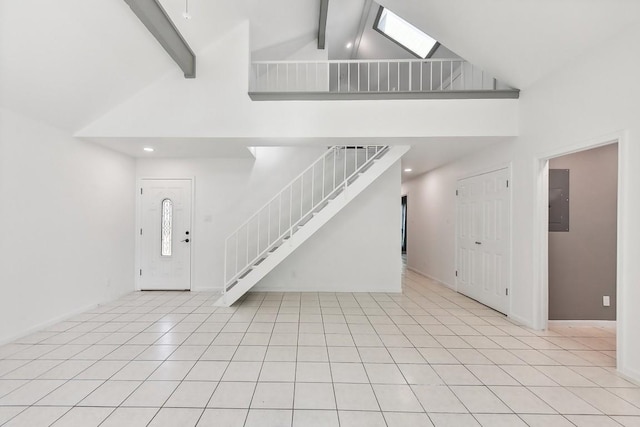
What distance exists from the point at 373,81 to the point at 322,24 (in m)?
3.41

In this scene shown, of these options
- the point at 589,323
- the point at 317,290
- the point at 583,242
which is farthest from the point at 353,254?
the point at 589,323

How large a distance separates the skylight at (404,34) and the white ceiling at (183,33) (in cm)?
209

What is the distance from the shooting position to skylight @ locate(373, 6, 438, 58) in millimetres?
5602

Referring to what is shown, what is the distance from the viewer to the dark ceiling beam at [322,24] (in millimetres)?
4577

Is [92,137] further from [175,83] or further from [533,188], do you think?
[533,188]

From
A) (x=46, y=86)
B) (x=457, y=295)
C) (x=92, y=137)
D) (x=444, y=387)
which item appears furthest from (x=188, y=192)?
(x=457, y=295)

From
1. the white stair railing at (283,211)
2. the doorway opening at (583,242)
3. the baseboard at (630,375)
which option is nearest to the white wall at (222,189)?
the white stair railing at (283,211)

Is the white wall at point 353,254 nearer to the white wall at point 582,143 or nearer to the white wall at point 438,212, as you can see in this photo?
the white wall at point 438,212

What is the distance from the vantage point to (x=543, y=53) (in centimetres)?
304

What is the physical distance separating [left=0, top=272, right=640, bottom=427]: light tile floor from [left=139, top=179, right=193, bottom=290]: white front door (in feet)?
4.32

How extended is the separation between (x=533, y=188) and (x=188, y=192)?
17.8 ft

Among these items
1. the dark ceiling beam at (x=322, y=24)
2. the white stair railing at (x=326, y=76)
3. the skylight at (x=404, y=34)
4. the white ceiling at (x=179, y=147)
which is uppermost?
the skylight at (x=404, y=34)

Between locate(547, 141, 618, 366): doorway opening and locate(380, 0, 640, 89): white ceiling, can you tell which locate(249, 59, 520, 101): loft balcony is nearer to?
locate(380, 0, 640, 89): white ceiling

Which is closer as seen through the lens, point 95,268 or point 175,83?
point 175,83
